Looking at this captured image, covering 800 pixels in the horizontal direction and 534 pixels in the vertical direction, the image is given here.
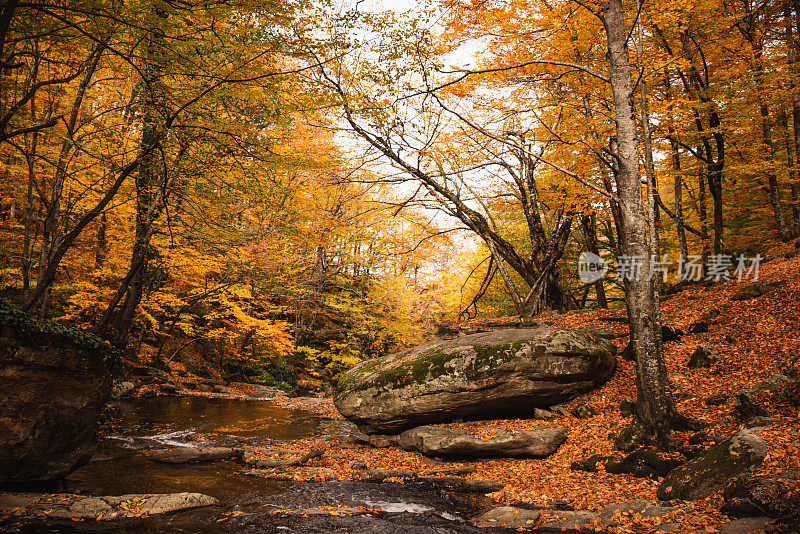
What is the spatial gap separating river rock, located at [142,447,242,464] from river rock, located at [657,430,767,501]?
7594 millimetres

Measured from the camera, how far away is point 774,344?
25.1 feet

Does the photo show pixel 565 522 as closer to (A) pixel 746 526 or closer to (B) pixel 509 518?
(B) pixel 509 518

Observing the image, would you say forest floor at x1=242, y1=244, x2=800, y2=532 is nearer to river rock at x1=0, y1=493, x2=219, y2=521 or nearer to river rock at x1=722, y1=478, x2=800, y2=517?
river rock at x1=722, y1=478, x2=800, y2=517

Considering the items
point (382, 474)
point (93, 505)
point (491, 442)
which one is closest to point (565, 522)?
point (491, 442)

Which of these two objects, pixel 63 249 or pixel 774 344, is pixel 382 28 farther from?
pixel 774 344

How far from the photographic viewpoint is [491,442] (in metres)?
6.98

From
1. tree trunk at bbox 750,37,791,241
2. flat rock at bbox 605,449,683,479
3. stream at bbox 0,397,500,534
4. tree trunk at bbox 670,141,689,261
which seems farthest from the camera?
tree trunk at bbox 670,141,689,261

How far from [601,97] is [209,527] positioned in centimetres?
1376

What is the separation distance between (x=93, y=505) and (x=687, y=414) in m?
8.86

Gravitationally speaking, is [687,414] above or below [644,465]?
above

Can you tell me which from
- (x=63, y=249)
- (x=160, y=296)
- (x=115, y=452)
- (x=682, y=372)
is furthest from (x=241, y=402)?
(x=682, y=372)

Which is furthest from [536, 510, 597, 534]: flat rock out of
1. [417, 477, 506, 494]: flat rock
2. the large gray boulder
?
the large gray boulder

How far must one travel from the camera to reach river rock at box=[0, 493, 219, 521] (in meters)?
4.27

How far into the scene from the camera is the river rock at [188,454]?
7164mm
